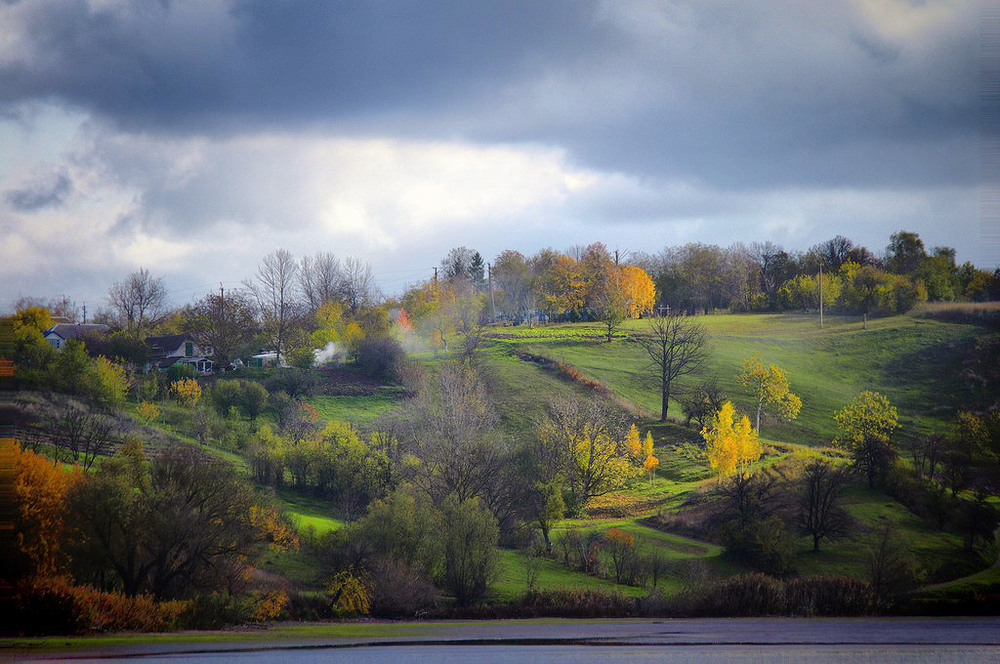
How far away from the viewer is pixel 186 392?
44594 millimetres

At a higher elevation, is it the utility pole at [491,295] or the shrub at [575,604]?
the utility pole at [491,295]

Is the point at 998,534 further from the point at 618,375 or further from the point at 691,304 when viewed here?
the point at 691,304

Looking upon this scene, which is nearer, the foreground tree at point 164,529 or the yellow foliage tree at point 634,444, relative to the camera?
the foreground tree at point 164,529

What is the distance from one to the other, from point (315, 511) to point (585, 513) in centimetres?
1324

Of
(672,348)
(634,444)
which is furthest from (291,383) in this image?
(672,348)

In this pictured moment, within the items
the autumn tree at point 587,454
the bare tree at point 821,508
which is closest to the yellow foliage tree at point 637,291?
the autumn tree at point 587,454

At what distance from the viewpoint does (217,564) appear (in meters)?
26.2

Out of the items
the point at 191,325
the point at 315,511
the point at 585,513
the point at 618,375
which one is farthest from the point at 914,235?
the point at 191,325

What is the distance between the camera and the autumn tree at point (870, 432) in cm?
3666

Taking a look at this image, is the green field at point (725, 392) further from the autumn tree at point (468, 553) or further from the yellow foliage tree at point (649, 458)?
the autumn tree at point (468, 553)

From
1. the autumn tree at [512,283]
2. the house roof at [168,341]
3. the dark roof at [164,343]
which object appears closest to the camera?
the dark roof at [164,343]

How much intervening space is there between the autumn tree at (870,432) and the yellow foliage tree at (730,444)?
4.98 meters

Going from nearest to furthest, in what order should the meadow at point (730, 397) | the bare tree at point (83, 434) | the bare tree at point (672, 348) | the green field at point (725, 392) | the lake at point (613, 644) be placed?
the lake at point (613, 644)
the green field at point (725, 392)
the meadow at point (730, 397)
the bare tree at point (83, 434)
the bare tree at point (672, 348)

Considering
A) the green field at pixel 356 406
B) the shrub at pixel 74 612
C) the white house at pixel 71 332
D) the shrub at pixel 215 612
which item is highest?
the white house at pixel 71 332
